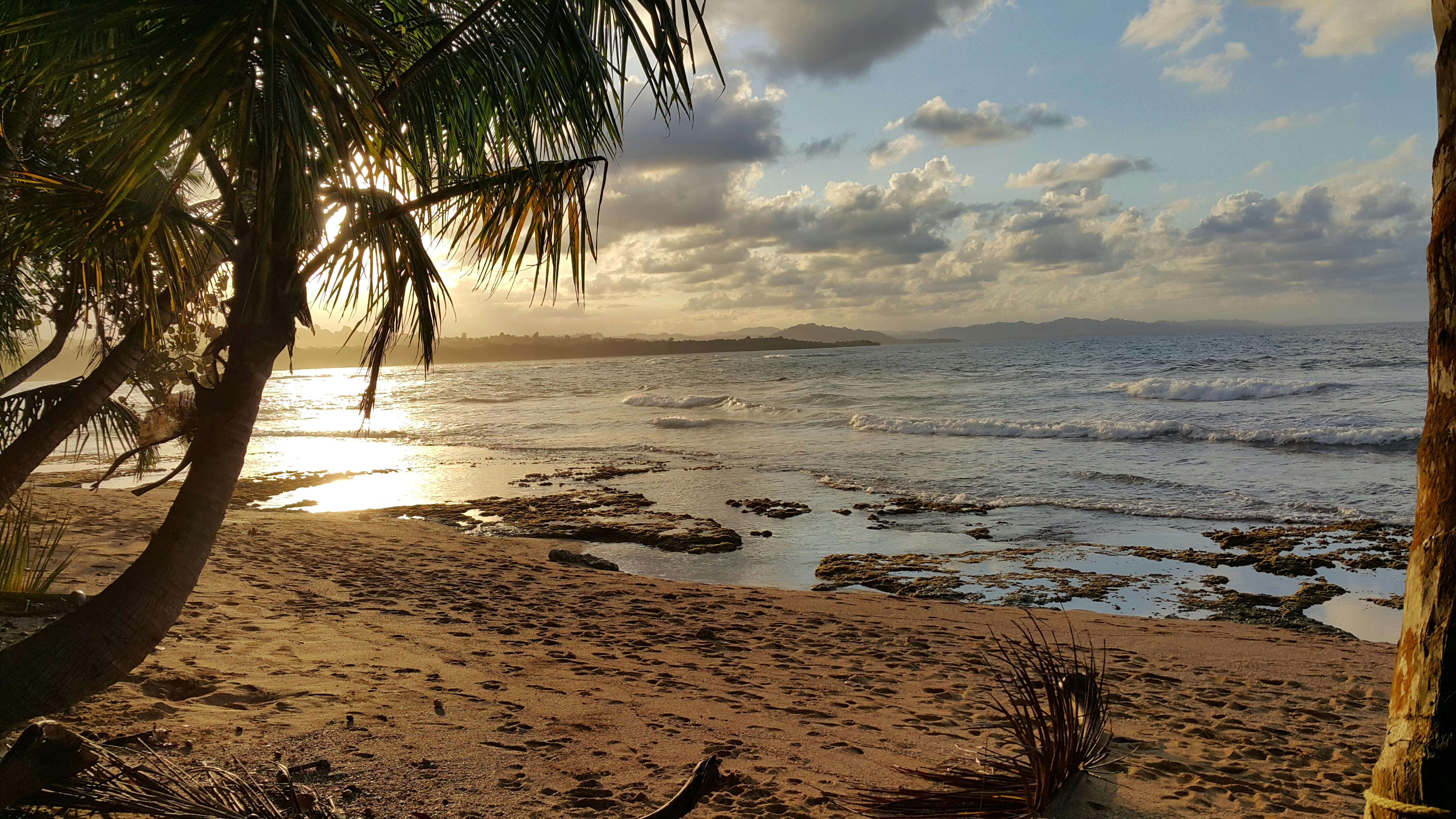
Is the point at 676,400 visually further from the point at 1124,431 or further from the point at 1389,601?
the point at 1389,601

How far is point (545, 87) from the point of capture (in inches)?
133

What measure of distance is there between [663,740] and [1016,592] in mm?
6530

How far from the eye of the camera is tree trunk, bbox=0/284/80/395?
20.0ft

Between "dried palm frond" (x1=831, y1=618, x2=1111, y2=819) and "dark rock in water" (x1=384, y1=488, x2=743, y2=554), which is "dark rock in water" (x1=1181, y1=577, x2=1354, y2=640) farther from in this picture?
"dark rock in water" (x1=384, y1=488, x2=743, y2=554)

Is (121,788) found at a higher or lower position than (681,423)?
higher

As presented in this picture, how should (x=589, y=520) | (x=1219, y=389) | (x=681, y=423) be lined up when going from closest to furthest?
(x=589, y=520), (x=681, y=423), (x=1219, y=389)

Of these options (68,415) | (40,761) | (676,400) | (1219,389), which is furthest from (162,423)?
(1219,389)

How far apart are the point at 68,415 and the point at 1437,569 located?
6447mm

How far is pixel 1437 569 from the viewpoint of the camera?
1.79 m

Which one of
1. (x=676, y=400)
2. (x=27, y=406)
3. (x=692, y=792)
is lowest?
(x=676, y=400)

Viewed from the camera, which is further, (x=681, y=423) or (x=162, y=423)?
(x=681, y=423)

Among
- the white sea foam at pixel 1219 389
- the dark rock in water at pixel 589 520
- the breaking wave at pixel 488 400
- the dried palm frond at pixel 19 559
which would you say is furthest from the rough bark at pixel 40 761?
the breaking wave at pixel 488 400

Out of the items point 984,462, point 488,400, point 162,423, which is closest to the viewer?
point 162,423

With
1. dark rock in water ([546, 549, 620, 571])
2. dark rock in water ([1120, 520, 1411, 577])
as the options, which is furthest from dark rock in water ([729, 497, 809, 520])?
dark rock in water ([1120, 520, 1411, 577])
